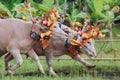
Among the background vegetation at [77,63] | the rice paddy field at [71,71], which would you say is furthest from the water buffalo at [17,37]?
the rice paddy field at [71,71]

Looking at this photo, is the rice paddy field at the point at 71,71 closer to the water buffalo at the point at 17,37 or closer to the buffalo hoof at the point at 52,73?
the buffalo hoof at the point at 52,73

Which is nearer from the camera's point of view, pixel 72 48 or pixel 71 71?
pixel 72 48

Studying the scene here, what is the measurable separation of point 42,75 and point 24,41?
756 millimetres

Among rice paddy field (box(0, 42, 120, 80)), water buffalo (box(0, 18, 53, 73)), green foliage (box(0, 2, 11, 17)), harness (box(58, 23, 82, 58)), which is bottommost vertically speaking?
rice paddy field (box(0, 42, 120, 80))

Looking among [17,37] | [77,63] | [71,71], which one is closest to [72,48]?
[71,71]

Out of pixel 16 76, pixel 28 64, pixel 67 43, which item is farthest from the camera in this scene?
pixel 28 64

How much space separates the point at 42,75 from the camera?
9.61 metres

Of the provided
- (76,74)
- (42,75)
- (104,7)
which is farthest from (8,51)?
(104,7)

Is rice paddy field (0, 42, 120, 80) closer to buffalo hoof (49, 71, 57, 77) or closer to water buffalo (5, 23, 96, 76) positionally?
buffalo hoof (49, 71, 57, 77)

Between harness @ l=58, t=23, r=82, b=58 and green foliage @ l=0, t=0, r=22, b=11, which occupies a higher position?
green foliage @ l=0, t=0, r=22, b=11

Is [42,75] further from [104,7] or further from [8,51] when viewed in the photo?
[104,7]

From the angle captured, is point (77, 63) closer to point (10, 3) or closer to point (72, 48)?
point (72, 48)

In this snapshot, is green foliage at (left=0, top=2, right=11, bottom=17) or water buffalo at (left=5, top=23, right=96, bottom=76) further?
green foliage at (left=0, top=2, right=11, bottom=17)

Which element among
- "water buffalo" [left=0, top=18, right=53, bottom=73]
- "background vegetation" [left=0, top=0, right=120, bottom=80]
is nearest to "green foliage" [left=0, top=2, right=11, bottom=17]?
"background vegetation" [left=0, top=0, right=120, bottom=80]
